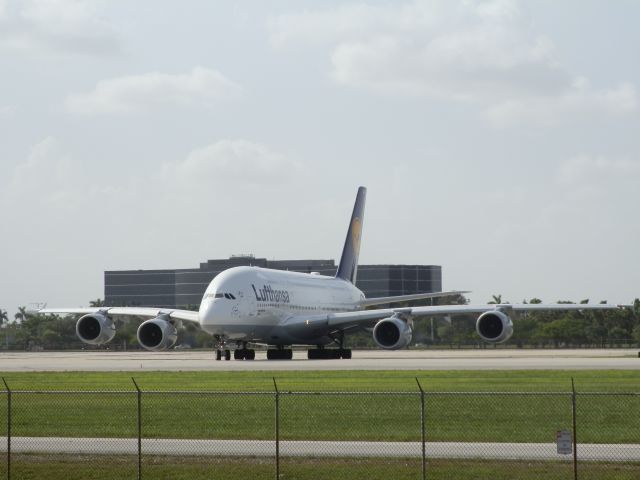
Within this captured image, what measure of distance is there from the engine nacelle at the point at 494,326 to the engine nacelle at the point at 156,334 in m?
17.7

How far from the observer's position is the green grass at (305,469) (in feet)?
72.2

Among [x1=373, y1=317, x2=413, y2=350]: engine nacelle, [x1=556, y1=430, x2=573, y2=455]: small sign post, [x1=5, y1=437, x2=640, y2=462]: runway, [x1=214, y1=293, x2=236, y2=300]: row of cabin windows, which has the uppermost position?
[x1=214, y1=293, x2=236, y2=300]: row of cabin windows

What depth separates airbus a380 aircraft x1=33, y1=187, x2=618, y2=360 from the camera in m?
68.2

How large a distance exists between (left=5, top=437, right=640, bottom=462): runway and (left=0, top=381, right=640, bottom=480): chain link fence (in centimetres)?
3

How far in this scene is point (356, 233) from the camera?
92.3 metres

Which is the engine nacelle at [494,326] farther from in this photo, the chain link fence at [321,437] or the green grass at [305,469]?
the green grass at [305,469]

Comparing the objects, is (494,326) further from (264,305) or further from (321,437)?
(321,437)

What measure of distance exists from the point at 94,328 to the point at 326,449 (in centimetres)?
5245

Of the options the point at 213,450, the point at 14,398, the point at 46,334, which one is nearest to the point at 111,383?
the point at 14,398

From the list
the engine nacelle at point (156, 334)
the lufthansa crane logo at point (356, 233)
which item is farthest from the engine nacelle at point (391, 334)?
the lufthansa crane logo at point (356, 233)

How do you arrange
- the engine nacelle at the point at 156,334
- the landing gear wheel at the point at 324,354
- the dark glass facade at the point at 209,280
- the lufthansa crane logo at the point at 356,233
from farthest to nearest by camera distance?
the dark glass facade at the point at 209,280 → the lufthansa crane logo at the point at 356,233 → the landing gear wheel at the point at 324,354 → the engine nacelle at the point at 156,334

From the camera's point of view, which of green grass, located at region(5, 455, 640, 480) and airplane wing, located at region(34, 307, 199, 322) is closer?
green grass, located at region(5, 455, 640, 480)

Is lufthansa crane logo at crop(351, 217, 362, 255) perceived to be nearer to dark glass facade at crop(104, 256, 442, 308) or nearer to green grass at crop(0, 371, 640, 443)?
green grass at crop(0, 371, 640, 443)

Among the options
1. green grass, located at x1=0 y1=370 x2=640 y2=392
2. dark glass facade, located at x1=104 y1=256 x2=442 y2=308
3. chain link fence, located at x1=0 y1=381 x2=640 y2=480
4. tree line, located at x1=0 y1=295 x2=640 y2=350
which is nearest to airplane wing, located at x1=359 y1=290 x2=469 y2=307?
tree line, located at x1=0 y1=295 x2=640 y2=350
